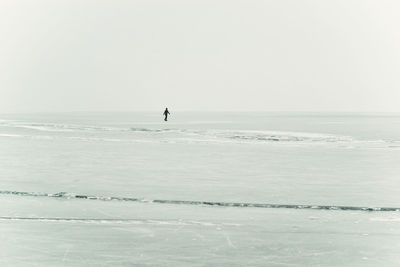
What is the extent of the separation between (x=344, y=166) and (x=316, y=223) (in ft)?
37.6

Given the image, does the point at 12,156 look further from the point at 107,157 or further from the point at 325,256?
the point at 325,256

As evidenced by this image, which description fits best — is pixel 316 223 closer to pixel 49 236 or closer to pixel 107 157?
pixel 49 236

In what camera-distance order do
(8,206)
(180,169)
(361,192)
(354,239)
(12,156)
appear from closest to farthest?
(354,239) → (8,206) → (361,192) → (180,169) → (12,156)

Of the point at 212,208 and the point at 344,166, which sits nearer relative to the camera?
the point at 212,208

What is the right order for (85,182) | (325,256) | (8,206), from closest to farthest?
1. (325,256)
2. (8,206)
3. (85,182)

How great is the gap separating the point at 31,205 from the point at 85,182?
13.8 ft

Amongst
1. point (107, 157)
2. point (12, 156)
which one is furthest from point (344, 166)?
point (12, 156)

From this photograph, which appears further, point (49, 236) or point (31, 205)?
point (31, 205)

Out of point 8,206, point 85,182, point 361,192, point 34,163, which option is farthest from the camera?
point 34,163

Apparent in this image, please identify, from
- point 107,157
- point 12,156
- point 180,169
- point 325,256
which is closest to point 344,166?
point 180,169

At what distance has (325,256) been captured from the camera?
916cm

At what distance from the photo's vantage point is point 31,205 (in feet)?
44.4

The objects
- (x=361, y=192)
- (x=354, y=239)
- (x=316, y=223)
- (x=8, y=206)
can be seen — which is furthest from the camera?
(x=361, y=192)

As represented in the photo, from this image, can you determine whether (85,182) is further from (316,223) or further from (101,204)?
(316,223)
